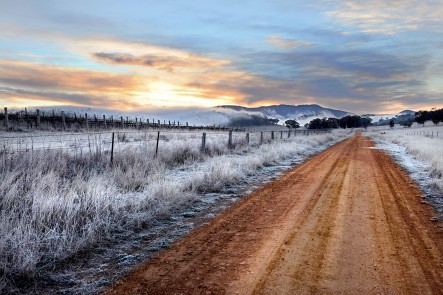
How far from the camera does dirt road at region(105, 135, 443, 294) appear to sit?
4277 mm

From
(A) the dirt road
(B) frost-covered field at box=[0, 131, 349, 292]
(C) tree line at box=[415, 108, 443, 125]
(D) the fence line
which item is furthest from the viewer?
(C) tree line at box=[415, 108, 443, 125]

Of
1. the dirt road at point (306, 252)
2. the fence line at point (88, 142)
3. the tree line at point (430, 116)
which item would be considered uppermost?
the tree line at point (430, 116)

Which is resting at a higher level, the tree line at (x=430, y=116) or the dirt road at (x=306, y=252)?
the tree line at (x=430, y=116)

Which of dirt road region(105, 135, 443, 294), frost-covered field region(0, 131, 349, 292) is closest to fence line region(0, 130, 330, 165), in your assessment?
frost-covered field region(0, 131, 349, 292)

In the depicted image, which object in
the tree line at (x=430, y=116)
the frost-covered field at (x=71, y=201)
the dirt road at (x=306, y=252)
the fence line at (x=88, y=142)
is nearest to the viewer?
the dirt road at (x=306, y=252)

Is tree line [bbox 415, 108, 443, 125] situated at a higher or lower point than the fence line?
higher

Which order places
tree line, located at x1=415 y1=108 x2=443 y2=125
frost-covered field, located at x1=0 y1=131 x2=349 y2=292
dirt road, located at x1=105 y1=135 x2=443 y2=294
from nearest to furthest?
1. dirt road, located at x1=105 y1=135 x2=443 y2=294
2. frost-covered field, located at x1=0 y1=131 x2=349 y2=292
3. tree line, located at x1=415 y1=108 x2=443 y2=125

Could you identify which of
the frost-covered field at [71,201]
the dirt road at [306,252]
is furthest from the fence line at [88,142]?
the dirt road at [306,252]

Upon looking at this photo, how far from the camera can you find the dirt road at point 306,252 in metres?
4.28

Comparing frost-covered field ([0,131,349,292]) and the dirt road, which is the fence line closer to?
frost-covered field ([0,131,349,292])

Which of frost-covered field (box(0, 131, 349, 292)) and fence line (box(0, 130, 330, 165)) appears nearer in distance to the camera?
frost-covered field (box(0, 131, 349, 292))

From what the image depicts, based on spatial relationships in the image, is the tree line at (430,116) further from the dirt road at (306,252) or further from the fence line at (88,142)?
the dirt road at (306,252)

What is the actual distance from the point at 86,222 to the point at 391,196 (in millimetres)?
8260

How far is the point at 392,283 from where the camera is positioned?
4.36 m
